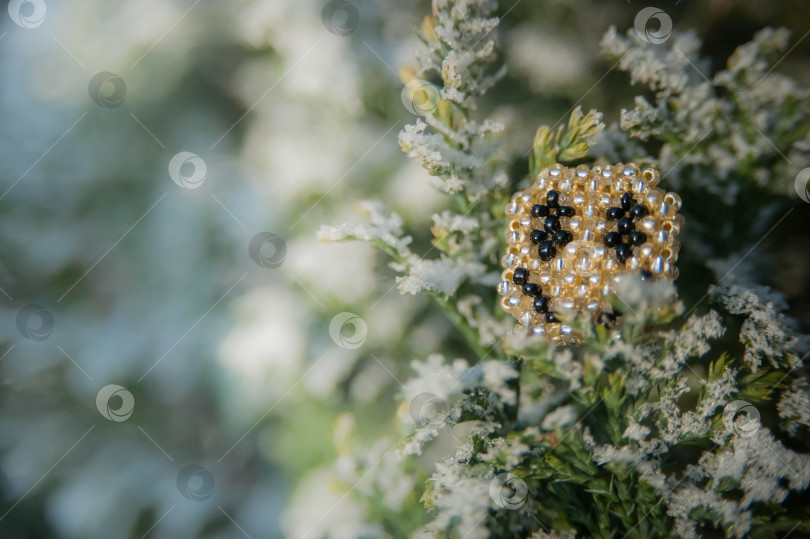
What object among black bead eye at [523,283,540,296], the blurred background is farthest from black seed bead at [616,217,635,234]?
the blurred background

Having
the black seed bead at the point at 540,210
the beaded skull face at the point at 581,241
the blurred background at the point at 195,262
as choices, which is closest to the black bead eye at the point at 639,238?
the beaded skull face at the point at 581,241

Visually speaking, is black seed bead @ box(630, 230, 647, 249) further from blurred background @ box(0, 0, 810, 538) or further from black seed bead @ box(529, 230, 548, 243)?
blurred background @ box(0, 0, 810, 538)

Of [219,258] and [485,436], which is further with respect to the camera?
[219,258]

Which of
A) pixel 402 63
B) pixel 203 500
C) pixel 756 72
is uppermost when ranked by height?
pixel 756 72

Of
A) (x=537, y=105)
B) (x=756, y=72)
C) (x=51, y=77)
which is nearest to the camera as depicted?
(x=756, y=72)

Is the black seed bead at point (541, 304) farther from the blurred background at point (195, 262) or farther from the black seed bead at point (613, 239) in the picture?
the blurred background at point (195, 262)

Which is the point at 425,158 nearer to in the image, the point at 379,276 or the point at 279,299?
the point at 379,276

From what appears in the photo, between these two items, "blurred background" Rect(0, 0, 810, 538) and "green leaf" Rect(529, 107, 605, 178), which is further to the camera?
"blurred background" Rect(0, 0, 810, 538)

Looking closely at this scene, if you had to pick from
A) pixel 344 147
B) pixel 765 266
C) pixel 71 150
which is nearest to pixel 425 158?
pixel 344 147

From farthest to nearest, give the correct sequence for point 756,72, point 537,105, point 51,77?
point 51,77 < point 537,105 < point 756,72
